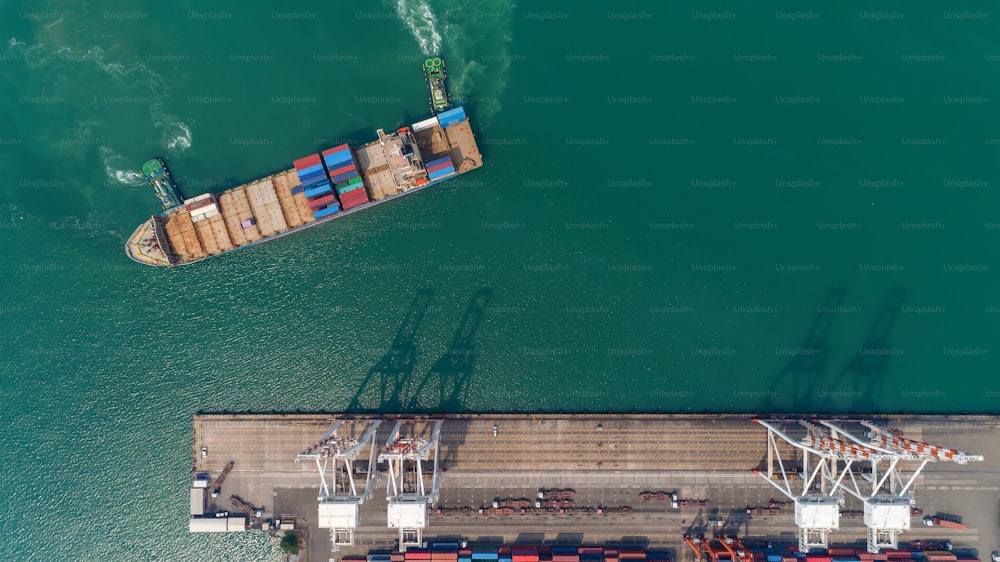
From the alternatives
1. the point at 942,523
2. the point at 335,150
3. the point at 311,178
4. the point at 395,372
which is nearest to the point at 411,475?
the point at 395,372

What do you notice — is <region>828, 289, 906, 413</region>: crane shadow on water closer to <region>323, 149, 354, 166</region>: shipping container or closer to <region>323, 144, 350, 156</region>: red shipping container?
<region>323, 149, 354, 166</region>: shipping container

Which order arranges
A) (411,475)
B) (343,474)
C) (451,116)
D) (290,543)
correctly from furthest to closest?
1. (451,116)
2. (411,475)
3. (343,474)
4. (290,543)

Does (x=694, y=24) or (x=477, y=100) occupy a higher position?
(x=694, y=24)

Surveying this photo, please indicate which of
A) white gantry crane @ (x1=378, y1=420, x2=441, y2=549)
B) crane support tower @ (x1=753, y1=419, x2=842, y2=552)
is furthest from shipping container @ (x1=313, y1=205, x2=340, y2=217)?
crane support tower @ (x1=753, y1=419, x2=842, y2=552)

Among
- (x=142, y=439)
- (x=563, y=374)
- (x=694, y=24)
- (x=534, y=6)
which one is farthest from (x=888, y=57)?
(x=142, y=439)

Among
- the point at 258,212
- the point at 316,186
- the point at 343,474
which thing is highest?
the point at 316,186

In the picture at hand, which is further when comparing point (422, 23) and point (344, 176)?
point (422, 23)

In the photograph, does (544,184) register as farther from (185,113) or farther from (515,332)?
(185,113)

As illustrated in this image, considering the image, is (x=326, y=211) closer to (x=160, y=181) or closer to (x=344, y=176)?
(x=344, y=176)
